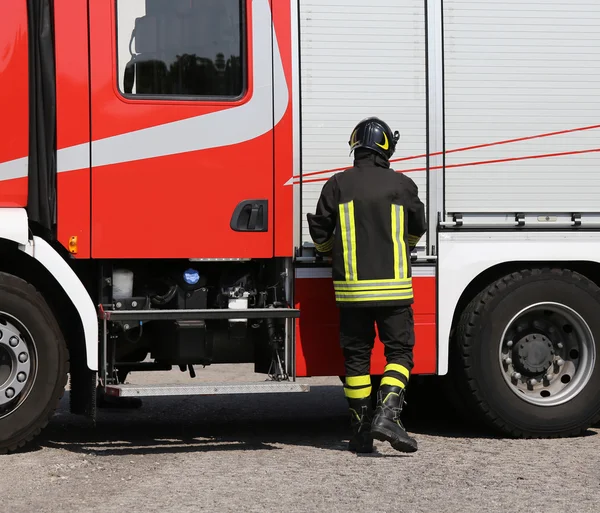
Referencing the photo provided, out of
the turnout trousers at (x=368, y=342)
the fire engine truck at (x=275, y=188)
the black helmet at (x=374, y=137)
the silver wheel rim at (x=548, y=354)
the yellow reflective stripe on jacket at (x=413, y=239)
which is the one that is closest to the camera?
the fire engine truck at (x=275, y=188)

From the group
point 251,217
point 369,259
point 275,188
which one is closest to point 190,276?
point 251,217

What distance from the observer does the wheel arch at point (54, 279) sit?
6.43 meters

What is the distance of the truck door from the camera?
655 centimetres

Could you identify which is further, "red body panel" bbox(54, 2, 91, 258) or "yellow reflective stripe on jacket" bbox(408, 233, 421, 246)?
"yellow reflective stripe on jacket" bbox(408, 233, 421, 246)

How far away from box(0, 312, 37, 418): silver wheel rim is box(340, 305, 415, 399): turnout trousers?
1870 millimetres

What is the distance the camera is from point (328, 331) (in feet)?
22.8

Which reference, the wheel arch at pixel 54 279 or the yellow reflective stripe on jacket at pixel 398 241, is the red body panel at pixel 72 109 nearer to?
the wheel arch at pixel 54 279

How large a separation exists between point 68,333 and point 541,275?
3031mm

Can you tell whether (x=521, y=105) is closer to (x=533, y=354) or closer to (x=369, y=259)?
(x=369, y=259)

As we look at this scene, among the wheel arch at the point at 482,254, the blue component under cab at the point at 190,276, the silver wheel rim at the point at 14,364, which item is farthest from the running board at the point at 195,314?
the wheel arch at the point at 482,254

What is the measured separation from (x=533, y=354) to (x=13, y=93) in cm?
366

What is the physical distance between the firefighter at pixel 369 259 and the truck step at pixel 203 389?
44 centimetres

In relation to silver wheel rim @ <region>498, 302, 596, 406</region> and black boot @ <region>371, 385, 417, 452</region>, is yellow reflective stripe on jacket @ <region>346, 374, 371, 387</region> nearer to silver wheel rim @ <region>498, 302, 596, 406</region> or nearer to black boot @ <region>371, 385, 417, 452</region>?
black boot @ <region>371, 385, 417, 452</region>

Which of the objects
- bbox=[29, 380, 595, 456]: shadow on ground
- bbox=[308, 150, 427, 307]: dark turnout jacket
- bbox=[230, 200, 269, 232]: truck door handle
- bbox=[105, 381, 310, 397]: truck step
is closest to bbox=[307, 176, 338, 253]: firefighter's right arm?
bbox=[308, 150, 427, 307]: dark turnout jacket
